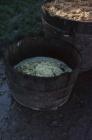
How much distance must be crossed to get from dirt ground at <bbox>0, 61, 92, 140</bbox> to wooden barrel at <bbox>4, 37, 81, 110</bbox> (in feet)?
0.45

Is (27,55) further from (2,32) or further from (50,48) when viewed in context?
(2,32)

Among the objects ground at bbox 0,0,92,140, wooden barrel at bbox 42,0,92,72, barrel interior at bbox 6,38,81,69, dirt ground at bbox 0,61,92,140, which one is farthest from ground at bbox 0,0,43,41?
dirt ground at bbox 0,61,92,140

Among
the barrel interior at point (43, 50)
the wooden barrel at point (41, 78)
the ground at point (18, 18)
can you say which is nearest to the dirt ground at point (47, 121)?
the wooden barrel at point (41, 78)

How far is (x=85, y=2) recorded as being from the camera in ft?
17.4

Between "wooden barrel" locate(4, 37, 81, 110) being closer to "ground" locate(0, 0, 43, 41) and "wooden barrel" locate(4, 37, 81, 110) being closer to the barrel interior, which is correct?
the barrel interior

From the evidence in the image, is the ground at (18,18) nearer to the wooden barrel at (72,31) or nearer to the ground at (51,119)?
the ground at (51,119)

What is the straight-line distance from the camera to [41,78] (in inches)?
160

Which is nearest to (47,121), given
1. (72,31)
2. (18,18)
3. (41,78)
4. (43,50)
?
(41,78)

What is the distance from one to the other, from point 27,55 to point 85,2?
54.6 inches

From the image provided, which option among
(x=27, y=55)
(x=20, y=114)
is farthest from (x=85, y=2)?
(x=20, y=114)

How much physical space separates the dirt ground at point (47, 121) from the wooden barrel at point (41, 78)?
0.14 metres

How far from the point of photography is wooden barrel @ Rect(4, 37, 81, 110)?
4.17 m

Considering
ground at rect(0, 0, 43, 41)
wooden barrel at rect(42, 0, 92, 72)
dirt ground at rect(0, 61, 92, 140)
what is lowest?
dirt ground at rect(0, 61, 92, 140)

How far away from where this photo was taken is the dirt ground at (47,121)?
440 cm
